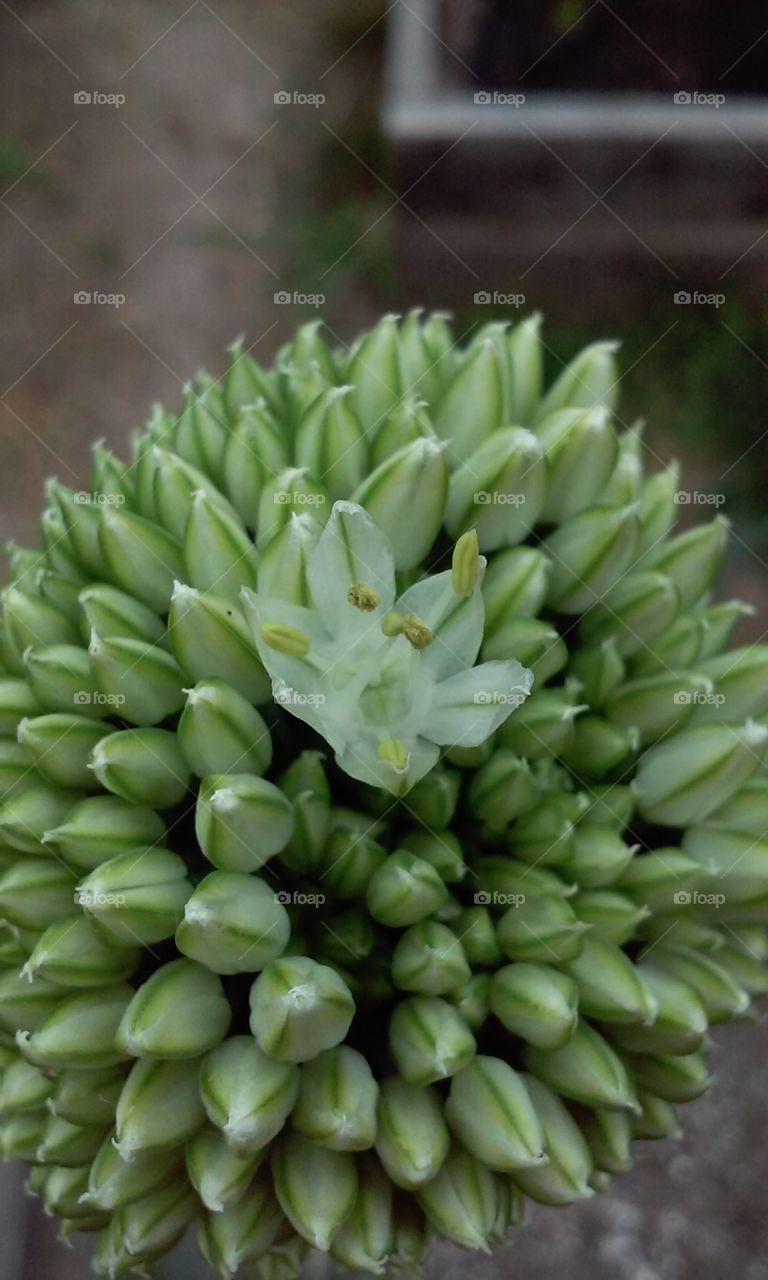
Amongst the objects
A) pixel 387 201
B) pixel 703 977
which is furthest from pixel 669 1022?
pixel 387 201

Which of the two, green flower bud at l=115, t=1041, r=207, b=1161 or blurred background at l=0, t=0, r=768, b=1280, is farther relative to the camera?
blurred background at l=0, t=0, r=768, b=1280

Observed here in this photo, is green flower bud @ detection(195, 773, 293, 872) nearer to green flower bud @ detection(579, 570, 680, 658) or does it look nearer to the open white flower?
the open white flower

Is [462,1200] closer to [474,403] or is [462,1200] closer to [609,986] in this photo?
[609,986]

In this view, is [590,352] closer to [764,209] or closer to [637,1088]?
[637,1088]

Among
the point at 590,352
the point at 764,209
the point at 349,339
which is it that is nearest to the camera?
the point at 590,352

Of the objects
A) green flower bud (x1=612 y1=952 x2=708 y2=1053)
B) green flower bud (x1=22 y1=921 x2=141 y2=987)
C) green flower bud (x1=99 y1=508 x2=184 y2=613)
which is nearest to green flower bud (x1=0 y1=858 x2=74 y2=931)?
green flower bud (x1=22 y1=921 x2=141 y2=987)

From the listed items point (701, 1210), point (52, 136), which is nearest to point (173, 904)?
point (701, 1210)

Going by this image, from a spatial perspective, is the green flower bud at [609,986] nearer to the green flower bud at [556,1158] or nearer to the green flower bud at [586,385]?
the green flower bud at [556,1158]
